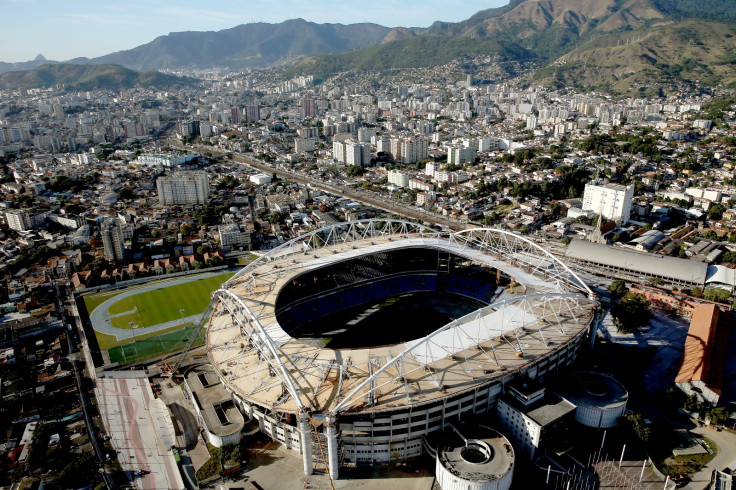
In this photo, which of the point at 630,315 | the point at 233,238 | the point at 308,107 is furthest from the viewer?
the point at 308,107

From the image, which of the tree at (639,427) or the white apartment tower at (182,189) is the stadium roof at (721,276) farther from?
the white apartment tower at (182,189)

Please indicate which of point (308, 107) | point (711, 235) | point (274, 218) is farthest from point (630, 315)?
point (308, 107)

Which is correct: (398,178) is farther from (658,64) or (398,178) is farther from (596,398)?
(658,64)

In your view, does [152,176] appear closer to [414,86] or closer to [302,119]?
[302,119]

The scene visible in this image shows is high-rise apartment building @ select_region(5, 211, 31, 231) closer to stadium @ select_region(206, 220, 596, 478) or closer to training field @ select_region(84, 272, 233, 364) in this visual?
training field @ select_region(84, 272, 233, 364)

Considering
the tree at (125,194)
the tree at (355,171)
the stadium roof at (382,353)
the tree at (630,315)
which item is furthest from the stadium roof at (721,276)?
the tree at (125,194)

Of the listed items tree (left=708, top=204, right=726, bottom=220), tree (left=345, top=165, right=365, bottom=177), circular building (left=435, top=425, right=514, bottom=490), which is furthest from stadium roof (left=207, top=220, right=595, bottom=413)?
tree (left=345, top=165, right=365, bottom=177)
